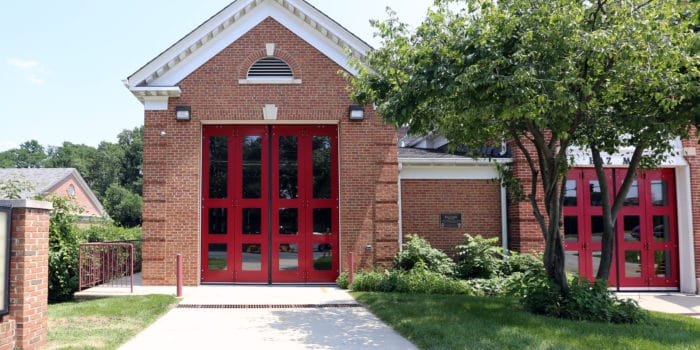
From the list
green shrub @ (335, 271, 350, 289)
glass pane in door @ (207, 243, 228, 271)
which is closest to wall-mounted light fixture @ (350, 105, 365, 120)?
green shrub @ (335, 271, 350, 289)

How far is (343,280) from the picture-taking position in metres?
12.4

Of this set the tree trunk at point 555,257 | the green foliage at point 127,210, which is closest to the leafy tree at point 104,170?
the green foliage at point 127,210

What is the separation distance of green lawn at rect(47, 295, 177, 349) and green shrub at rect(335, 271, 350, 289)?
12.5 ft

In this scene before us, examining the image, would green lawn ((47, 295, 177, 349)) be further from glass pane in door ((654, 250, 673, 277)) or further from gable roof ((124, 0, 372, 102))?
glass pane in door ((654, 250, 673, 277))

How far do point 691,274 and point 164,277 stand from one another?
548 inches

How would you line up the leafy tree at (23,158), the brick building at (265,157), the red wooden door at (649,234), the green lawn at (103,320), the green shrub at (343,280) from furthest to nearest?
the leafy tree at (23,158) → the red wooden door at (649,234) → the brick building at (265,157) → the green shrub at (343,280) → the green lawn at (103,320)

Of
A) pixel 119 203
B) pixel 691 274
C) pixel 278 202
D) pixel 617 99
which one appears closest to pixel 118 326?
pixel 278 202

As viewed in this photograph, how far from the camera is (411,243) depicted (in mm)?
12898

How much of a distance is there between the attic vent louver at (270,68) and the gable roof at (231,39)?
2.72 feet

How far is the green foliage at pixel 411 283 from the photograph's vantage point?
11531mm

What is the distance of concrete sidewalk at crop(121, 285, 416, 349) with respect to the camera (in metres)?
7.30

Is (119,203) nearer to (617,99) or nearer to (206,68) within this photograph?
(206,68)

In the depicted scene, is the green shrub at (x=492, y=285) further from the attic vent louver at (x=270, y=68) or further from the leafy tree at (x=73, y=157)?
the leafy tree at (x=73, y=157)

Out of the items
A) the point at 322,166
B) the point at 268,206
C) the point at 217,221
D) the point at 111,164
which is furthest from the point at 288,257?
the point at 111,164
